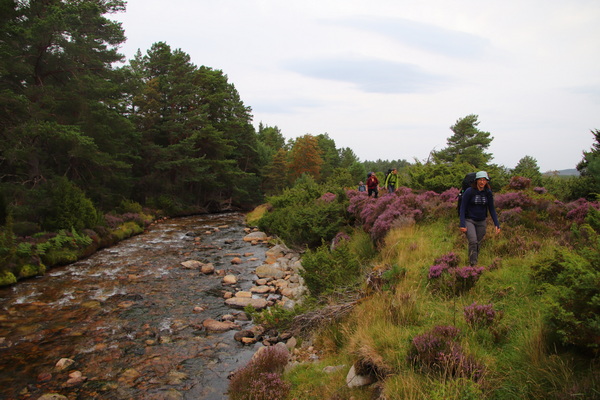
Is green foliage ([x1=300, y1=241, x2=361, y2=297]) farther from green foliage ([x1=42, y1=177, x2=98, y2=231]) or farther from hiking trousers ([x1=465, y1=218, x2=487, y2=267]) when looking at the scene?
green foliage ([x1=42, y1=177, x2=98, y2=231])

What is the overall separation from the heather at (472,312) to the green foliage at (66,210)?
1293 cm

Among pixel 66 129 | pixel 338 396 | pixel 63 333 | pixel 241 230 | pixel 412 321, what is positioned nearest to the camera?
pixel 338 396

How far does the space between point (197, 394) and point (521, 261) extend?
6.47 m

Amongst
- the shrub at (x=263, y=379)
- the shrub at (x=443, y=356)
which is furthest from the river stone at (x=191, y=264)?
the shrub at (x=443, y=356)

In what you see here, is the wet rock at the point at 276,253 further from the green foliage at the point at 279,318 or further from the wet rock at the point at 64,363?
the wet rock at the point at 64,363

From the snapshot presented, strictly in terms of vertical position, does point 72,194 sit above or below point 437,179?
below

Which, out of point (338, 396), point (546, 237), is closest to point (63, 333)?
point (338, 396)

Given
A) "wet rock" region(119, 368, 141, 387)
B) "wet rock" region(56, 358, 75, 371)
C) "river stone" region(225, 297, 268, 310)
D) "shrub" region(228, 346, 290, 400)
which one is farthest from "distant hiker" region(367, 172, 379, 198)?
"wet rock" region(56, 358, 75, 371)

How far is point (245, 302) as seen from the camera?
30.3 ft

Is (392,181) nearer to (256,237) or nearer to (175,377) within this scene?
(256,237)

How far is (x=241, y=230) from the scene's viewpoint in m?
23.5

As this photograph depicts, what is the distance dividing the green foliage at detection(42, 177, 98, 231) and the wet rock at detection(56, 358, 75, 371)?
1059 cm

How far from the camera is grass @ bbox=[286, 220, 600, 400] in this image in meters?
3.09

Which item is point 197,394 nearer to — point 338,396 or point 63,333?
point 338,396
